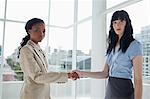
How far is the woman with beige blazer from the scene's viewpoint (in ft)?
5.82

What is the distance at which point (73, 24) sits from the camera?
409 cm

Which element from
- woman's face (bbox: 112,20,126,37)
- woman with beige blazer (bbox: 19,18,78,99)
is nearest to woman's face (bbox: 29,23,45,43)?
woman with beige blazer (bbox: 19,18,78,99)

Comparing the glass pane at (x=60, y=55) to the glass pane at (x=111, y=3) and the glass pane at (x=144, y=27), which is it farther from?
the glass pane at (x=144, y=27)

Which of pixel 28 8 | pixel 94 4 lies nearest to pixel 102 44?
pixel 94 4

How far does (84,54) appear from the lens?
3.62 m

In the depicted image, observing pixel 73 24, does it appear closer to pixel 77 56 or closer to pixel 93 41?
pixel 77 56

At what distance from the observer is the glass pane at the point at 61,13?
432cm

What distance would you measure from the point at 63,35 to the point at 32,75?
270cm

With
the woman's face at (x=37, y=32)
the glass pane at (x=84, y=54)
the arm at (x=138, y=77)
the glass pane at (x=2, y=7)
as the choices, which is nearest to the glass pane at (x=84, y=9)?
the glass pane at (x=84, y=54)

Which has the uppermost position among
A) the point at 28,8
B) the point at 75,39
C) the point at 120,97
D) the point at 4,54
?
the point at 28,8

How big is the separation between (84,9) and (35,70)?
2293 mm

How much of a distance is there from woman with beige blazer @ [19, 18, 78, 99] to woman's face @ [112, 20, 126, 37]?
1.97 feet

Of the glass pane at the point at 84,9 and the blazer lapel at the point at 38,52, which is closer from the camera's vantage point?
the blazer lapel at the point at 38,52

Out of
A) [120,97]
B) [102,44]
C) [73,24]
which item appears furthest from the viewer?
[73,24]
